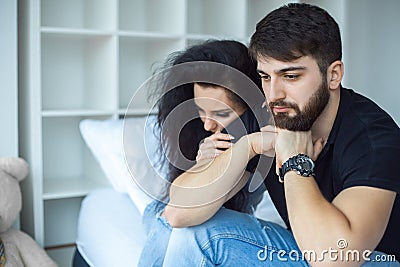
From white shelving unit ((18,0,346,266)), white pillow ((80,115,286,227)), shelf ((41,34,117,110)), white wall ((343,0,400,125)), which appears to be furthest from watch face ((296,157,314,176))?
white wall ((343,0,400,125))

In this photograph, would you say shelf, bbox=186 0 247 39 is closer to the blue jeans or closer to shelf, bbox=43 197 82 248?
shelf, bbox=43 197 82 248

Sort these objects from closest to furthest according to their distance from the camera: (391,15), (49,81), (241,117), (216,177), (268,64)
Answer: (268,64) < (216,177) < (241,117) < (49,81) < (391,15)

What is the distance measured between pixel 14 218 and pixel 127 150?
0.44 metres

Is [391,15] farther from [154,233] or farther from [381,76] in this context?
[154,233]

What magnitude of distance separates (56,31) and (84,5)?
32 centimetres

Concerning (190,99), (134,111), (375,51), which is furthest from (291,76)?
(375,51)

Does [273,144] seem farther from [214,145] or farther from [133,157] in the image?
[133,157]

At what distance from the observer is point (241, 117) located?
4.87 ft

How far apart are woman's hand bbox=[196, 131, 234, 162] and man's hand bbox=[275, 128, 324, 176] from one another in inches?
8.0

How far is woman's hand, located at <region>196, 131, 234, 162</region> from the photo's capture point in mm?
1412

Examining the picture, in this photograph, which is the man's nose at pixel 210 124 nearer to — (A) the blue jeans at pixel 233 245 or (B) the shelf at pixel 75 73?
(A) the blue jeans at pixel 233 245

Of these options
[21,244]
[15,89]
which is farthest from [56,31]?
[21,244]

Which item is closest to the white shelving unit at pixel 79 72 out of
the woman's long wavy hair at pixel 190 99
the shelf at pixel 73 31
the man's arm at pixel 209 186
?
the shelf at pixel 73 31

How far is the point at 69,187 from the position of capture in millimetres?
2164
